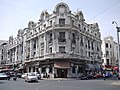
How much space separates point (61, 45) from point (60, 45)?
22cm

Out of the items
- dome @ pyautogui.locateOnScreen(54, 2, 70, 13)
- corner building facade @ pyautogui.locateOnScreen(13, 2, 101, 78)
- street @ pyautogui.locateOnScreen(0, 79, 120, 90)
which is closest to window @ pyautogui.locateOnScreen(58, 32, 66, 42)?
corner building facade @ pyautogui.locateOnScreen(13, 2, 101, 78)

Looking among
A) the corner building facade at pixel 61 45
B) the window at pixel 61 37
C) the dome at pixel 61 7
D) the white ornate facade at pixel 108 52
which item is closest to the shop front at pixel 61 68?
the corner building facade at pixel 61 45

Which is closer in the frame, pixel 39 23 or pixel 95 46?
→ pixel 39 23

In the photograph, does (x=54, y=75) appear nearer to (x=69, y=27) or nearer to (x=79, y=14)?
(x=69, y=27)

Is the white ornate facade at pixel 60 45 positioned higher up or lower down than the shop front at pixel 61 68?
higher up

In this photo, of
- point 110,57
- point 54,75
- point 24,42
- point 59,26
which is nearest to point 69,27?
point 59,26

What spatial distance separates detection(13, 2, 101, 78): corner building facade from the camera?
125 feet

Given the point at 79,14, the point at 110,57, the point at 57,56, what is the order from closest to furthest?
the point at 57,56 → the point at 79,14 → the point at 110,57

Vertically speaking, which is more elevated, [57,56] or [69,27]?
[69,27]

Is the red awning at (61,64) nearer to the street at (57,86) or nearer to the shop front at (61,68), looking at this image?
the shop front at (61,68)

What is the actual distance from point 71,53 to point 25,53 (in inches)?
746

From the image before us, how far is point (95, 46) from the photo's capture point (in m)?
52.2

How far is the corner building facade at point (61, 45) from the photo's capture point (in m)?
38.1

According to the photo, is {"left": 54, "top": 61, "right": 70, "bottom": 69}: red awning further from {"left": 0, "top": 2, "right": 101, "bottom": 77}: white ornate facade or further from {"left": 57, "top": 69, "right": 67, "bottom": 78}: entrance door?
{"left": 57, "top": 69, "right": 67, "bottom": 78}: entrance door
